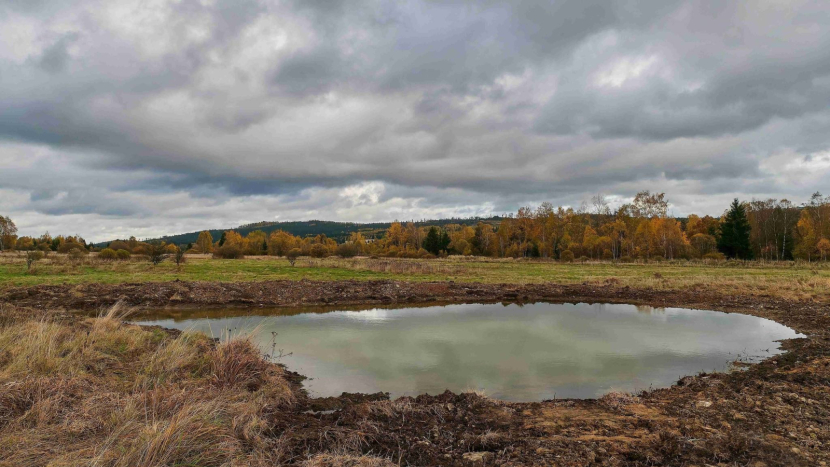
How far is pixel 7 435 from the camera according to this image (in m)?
4.16

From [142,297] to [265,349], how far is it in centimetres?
1284

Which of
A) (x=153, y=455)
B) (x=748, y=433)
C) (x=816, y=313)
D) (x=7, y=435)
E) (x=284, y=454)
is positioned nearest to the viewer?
(x=153, y=455)

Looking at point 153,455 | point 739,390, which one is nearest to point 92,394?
point 153,455

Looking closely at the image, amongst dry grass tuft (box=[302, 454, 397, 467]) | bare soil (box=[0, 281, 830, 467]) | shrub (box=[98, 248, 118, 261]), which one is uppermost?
shrub (box=[98, 248, 118, 261])

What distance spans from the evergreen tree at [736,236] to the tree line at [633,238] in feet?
0.14

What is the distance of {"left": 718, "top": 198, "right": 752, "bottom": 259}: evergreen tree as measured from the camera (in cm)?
5600

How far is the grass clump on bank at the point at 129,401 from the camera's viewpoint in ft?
13.2

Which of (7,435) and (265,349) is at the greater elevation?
(7,435)

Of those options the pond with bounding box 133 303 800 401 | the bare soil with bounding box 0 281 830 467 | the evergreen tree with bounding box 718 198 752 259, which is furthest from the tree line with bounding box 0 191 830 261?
the bare soil with bounding box 0 281 830 467

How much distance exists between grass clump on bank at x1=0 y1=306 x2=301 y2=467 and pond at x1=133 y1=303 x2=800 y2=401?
1.60 meters

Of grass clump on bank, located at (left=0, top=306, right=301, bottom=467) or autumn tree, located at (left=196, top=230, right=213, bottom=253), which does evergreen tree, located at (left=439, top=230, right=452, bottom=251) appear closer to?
autumn tree, located at (left=196, top=230, right=213, bottom=253)

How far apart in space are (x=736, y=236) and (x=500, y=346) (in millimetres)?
60960

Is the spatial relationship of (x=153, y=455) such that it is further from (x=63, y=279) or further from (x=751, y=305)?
(x=63, y=279)

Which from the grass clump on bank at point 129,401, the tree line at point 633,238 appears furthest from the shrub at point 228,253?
the grass clump on bank at point 129,401
